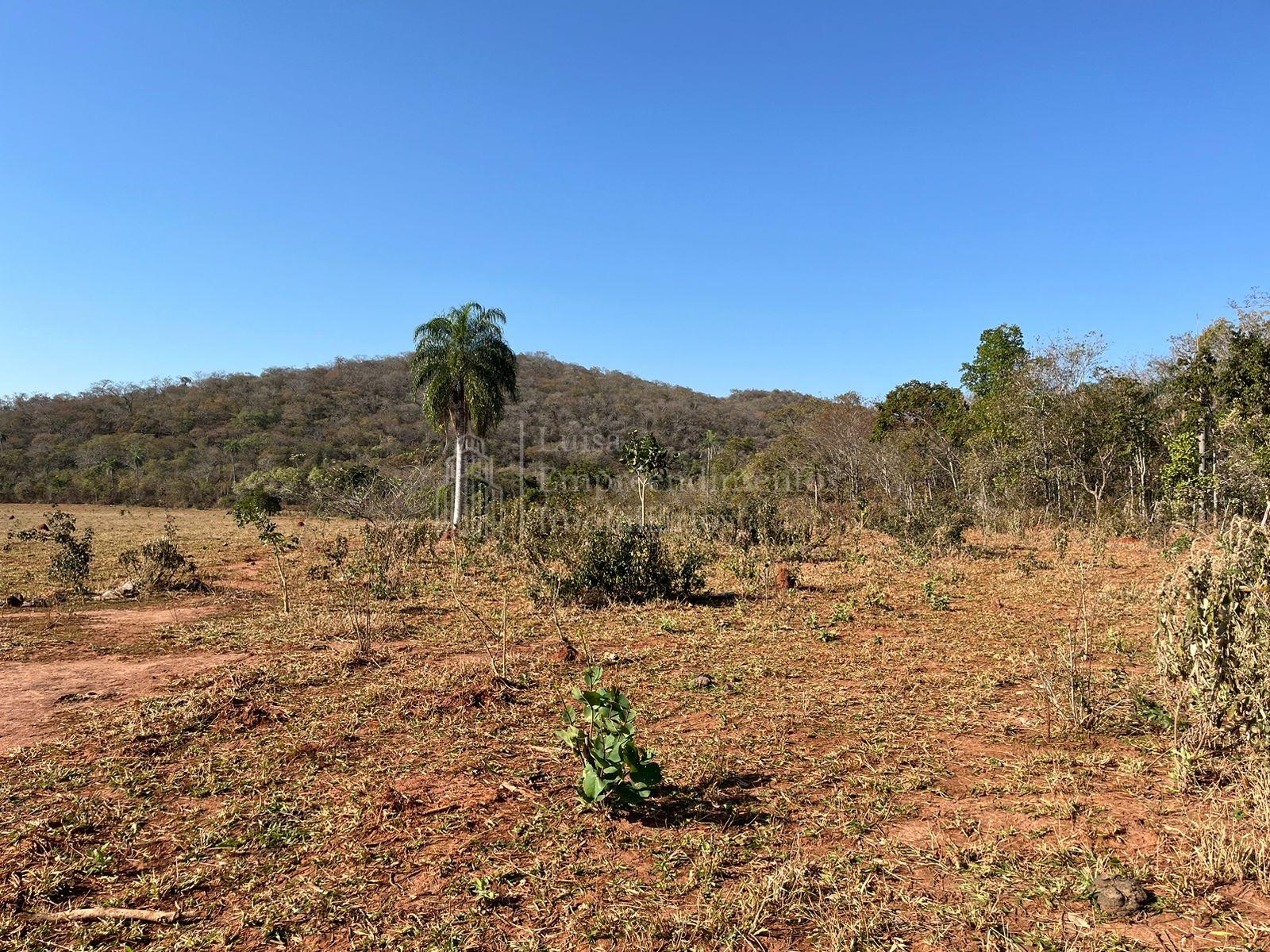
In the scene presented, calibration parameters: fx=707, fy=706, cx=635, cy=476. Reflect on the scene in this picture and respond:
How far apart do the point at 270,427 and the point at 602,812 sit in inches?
1970

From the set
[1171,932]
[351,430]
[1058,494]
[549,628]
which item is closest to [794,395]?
[351,430]

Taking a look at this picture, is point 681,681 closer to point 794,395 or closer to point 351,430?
point 351,430

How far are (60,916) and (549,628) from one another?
16.8ft

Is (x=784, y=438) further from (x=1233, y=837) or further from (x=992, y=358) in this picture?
(x=1233, y=837)

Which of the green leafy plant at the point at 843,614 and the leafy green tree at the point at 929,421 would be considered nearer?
the green leafy plant at the point at 843,614

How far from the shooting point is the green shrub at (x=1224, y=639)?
3461mm

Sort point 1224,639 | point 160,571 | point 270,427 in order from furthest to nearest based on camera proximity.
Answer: point 270,427
point 160,571
point 1224,639

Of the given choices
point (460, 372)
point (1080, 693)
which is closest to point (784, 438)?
point (460, 372)

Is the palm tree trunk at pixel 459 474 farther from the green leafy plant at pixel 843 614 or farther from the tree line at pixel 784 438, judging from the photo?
the green leafy plant at pixel 843 614

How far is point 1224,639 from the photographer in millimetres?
3609

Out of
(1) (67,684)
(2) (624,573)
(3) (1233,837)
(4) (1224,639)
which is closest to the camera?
(3) (1233,837)

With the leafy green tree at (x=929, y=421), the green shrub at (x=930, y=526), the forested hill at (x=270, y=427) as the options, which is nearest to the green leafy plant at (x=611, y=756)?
the green shrub at (x=930, y=526)

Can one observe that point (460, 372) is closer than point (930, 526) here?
No

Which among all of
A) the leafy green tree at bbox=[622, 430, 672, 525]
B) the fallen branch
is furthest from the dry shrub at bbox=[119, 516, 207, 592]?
the fallen branch
